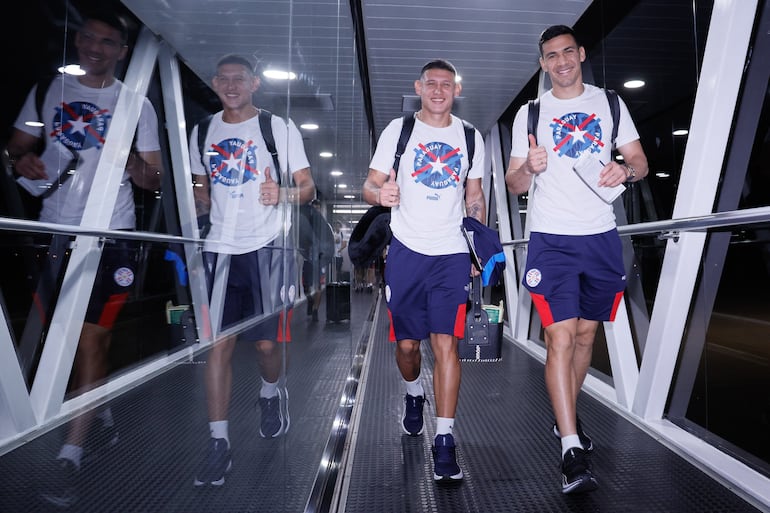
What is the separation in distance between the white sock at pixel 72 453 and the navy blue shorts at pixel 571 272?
1732 millimetres

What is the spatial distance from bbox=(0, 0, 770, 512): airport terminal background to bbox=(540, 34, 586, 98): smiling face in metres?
0.64

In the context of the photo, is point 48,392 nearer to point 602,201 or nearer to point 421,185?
point 421,185

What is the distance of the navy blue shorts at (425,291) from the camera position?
2.30 meters

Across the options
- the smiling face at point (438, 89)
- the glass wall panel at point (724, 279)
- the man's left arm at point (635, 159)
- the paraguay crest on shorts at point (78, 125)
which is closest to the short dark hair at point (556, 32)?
the smiling face at point (438, 89)

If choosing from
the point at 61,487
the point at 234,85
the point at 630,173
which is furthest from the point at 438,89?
the point at 61,487

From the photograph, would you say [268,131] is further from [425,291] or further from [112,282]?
[425,291]

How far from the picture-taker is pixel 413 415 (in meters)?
2.61

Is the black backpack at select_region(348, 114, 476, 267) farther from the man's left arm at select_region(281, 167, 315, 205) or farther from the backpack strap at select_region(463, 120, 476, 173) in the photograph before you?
the man's left arm at select_region(281, 167, 315, 205)

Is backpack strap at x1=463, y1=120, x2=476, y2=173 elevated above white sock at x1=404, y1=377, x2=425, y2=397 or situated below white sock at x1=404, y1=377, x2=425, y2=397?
above

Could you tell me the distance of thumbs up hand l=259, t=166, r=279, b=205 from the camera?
1415mm

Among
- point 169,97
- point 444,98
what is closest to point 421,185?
point 444,98

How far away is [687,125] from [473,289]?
1.43m

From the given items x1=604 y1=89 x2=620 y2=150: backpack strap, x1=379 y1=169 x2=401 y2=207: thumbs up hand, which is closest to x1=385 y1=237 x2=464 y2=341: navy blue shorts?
x1=379 y1=169 x2=401 y2=207: thumbs up hand

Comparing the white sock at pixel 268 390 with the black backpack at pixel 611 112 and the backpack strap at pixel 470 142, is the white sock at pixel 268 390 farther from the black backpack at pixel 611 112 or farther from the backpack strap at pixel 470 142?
the black backpack at pixel 611 112
